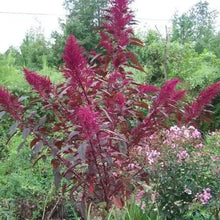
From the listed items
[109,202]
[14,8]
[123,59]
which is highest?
[14,8]

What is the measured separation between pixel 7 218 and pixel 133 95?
1.76m

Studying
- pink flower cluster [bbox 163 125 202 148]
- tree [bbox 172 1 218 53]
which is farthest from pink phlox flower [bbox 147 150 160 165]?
tree [bbox 172 1 218 53]

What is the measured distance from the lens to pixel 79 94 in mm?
2002

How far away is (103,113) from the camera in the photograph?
7.06 feet

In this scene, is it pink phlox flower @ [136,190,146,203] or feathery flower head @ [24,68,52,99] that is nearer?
feathery flower head @ [24,68,52,99]

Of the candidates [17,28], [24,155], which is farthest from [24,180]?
[17,28]

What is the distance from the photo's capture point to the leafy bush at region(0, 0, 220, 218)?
6.22 feet

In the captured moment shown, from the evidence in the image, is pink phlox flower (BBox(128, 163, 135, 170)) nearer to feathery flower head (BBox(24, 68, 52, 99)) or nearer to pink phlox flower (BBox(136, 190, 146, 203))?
pink phlox flower (BBox(136, 190, 146, 203))

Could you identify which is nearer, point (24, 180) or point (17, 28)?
point (24, 180)

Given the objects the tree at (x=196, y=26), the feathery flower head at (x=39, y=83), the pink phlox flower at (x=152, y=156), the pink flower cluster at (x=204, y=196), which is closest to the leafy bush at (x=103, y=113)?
the feathery flower head at (x=39, y=83)

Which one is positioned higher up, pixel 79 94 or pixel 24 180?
pixel 79 94

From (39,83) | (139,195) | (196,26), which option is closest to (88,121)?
(39,83)

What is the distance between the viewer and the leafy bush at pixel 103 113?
189 centimetres

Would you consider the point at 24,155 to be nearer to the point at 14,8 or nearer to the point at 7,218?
the point at 7,218
